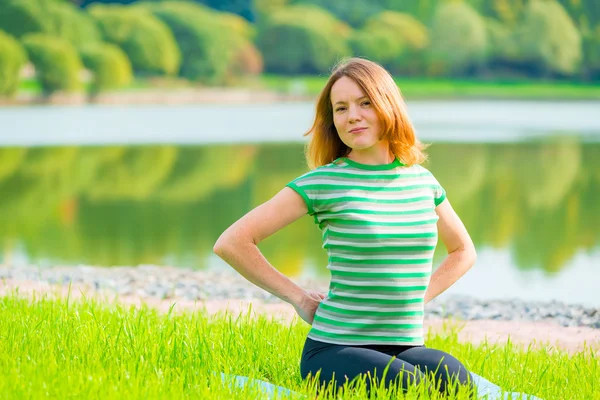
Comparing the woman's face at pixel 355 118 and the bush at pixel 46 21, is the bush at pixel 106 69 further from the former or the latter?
the woman's face at pixel 355 118

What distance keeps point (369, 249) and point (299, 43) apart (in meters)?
82.1

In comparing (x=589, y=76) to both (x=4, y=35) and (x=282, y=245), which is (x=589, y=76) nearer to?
(x=4, y=35)

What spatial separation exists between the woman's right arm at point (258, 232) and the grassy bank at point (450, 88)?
67.1 m

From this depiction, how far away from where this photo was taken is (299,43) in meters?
84.2

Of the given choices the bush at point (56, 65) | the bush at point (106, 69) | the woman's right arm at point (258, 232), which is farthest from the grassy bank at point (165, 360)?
the bush at point (106, 69)

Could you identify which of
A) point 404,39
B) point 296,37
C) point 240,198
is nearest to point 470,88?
point 404,39

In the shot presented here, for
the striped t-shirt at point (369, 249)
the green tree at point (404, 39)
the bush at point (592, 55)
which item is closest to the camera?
the striped t-shirt at point (369, 249)

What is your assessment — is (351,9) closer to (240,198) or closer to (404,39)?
(404,39)

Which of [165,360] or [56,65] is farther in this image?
[56,65]

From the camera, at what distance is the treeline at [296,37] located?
6877 cm

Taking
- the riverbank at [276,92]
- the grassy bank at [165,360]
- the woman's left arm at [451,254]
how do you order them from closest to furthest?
1. the grassy bank at [165,360]
2. the woman's left arm at [451,254]
3. the riverbank at [276,92]

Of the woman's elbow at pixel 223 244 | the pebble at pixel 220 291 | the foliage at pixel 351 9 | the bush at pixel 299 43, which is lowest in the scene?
the pebble at pixel 220 291

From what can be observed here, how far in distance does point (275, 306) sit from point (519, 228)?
27.1 ft

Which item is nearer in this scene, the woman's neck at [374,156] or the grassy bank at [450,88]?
the woman's neck at [374,156]
